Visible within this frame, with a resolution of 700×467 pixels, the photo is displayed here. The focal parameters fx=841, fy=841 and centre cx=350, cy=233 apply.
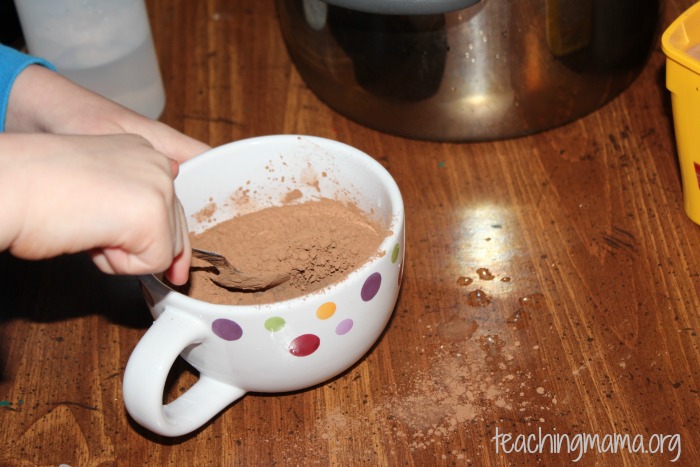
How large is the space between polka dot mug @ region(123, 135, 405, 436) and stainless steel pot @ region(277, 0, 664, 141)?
0.37 feet

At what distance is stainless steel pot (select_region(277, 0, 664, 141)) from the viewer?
1.95ft

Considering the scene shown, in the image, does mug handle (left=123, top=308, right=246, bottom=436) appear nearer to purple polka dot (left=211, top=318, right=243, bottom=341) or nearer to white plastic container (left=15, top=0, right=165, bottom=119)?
purple polka dot (left=211, top=318, right=243, bottom=341)

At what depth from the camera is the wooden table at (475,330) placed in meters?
0.48

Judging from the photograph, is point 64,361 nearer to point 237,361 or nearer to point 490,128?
point 237,361

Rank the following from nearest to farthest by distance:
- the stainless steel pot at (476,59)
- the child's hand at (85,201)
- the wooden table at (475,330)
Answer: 1. the child's hand at (85,201)
2. the wooden table at (475,330)
3. the stainless steel pot at (476,59)

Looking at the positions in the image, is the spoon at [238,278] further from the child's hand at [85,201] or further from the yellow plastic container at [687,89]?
the yellow plastic container at [687,89]

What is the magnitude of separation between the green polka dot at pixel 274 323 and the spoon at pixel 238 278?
68 millimetres

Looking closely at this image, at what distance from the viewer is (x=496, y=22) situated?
590 mm

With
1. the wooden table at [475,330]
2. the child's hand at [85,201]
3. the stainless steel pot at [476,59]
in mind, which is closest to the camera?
the child's hand at [85,201]

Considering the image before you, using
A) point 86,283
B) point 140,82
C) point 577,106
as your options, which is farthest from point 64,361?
point 577,106

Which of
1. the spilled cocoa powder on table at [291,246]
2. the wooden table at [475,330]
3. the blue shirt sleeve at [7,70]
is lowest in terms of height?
the wooden table at [475,330]

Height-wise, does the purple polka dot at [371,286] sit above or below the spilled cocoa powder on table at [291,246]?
above

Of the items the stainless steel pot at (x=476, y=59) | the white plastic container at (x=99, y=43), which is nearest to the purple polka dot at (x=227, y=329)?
the stainless steel pot at (x=476, y=59)

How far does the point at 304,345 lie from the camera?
45 centimetres
